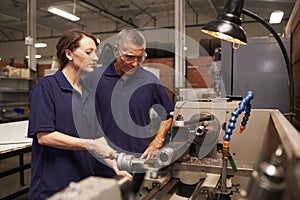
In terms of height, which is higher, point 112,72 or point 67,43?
point 67,43

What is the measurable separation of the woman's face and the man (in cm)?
30

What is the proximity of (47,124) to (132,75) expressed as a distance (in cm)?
74

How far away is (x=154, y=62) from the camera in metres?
4.30

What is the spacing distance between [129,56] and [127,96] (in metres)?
0.26

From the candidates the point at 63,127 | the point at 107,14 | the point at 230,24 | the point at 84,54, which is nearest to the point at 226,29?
the point at 230,24

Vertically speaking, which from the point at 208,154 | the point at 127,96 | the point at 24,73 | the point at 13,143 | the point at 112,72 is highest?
the point at 24,73

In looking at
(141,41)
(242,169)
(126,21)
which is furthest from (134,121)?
(126,21)

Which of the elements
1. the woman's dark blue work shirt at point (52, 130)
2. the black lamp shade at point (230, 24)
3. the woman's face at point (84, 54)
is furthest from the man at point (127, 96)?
the black lamp shade at point (230, 24)

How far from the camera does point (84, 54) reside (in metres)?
1.29

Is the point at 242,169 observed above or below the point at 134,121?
below

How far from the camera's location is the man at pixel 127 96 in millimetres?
1612

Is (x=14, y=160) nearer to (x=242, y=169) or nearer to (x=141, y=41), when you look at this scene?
(x=141, y=41)

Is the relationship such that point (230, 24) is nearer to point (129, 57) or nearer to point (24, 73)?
point (129, 57)

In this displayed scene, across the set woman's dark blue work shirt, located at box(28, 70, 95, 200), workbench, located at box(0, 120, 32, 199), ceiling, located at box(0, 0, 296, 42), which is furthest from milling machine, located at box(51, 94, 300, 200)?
ceiling, located at box(0, 0, 296, 42)
